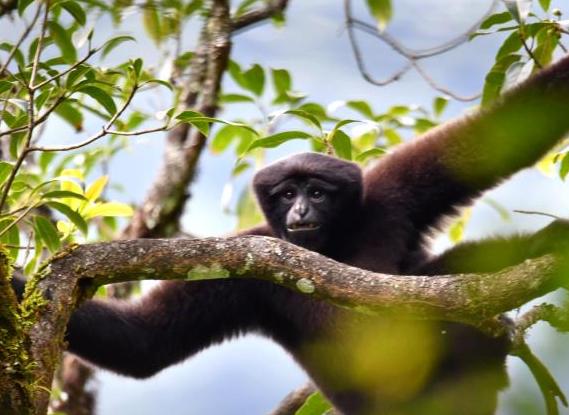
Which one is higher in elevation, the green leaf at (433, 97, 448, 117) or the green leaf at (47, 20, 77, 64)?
the green leaf at (433, 97, 448, 117)

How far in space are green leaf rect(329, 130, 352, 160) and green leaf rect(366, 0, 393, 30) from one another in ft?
2.69

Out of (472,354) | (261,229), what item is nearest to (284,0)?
(261,229)

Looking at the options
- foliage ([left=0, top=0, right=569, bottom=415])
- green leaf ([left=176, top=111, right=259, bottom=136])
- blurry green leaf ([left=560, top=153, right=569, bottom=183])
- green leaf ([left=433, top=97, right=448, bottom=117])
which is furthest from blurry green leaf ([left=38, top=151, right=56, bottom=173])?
blurry green leaf ([left=560, top=153, right=569, bottom=183])

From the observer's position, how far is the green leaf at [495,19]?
4.80 meters

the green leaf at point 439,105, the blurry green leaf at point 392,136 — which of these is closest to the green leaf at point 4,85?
the blurry green leaf at point 392,136

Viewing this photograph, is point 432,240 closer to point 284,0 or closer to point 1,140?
point 284,0

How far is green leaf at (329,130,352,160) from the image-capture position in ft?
18.2

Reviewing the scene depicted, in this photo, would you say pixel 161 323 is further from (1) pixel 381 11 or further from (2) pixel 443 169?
(1) pixel 381 11

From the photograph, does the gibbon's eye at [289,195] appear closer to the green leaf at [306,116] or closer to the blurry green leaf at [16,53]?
the green leaf at [306,116]

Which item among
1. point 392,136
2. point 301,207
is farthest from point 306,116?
point 392,136

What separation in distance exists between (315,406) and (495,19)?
2.71m

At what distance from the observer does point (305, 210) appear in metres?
5.77

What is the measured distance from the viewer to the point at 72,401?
7969mm

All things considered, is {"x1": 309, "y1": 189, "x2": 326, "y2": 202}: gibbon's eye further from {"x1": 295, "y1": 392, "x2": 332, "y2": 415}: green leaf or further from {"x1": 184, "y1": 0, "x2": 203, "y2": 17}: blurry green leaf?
{"x1": 184, "y1": 0, "x2": 203, "y2": 17}: blurry green leaf
